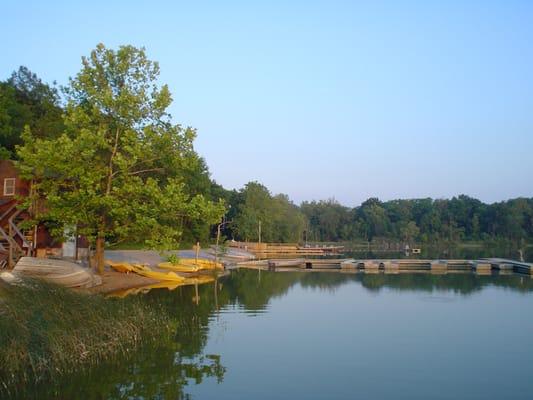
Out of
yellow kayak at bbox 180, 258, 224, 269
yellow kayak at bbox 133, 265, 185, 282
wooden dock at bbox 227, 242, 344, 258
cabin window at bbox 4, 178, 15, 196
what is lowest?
yellow kayak at bbox 133, 265, 185, 282

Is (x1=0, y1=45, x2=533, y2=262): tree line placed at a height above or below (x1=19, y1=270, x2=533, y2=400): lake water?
above

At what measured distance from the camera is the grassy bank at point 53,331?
39.8ft

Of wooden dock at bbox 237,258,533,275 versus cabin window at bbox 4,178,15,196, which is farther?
wooden dock at bbox 237,258,533,275

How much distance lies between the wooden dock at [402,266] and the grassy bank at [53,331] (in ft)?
114

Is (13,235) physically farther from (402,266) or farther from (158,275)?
(402,266)

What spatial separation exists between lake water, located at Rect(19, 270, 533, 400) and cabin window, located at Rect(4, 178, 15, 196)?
9.79 m

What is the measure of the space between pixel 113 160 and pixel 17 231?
5898 mm

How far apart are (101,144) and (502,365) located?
18772 mm

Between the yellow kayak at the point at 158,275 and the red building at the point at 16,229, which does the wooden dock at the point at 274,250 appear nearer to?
the yellow kayak at the point at 158,275

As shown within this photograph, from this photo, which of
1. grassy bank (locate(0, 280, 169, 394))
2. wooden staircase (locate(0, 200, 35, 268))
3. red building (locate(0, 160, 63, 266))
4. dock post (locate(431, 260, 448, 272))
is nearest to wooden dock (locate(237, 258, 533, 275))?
dock post (locate(431, 260, 448, 272))

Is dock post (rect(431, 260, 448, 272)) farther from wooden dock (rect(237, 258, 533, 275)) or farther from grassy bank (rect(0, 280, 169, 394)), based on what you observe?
grassy bank (rect(0, 280, 169, 394))

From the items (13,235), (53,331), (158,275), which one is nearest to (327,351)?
(53,331)

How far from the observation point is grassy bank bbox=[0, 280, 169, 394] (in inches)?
478

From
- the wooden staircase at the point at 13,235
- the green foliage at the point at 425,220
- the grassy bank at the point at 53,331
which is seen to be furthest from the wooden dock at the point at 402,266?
the green foliage at the point at 425,220
